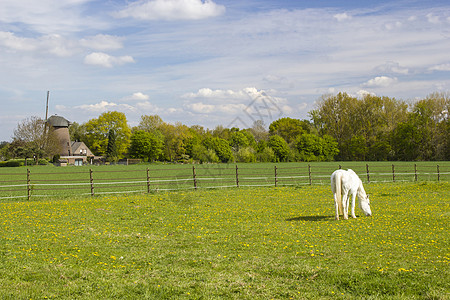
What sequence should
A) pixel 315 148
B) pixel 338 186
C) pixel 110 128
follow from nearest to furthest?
1. pixel 338 186
2. pixel 315 148
3. pixel 110 128

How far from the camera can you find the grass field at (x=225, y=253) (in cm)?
525

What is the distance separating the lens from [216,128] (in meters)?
89.6

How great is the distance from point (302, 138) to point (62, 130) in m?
54.7

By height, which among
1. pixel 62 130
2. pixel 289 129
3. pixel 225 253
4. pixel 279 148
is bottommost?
pixel 225 253

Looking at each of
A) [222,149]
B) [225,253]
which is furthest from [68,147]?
[225,253]

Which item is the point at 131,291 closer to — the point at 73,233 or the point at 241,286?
the point at 241,286

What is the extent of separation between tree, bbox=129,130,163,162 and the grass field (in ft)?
214

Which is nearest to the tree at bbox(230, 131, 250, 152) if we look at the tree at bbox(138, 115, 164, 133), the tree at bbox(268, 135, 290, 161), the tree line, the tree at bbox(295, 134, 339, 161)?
the tree line

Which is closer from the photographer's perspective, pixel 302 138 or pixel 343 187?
pixel 343 187

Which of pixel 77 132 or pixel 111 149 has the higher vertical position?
pixel 77 132

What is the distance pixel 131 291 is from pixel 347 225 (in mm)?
6616

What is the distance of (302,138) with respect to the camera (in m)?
74.8

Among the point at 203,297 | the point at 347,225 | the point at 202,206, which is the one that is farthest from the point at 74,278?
the point at 202,206

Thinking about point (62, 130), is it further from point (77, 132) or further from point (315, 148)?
point (315, 148)
